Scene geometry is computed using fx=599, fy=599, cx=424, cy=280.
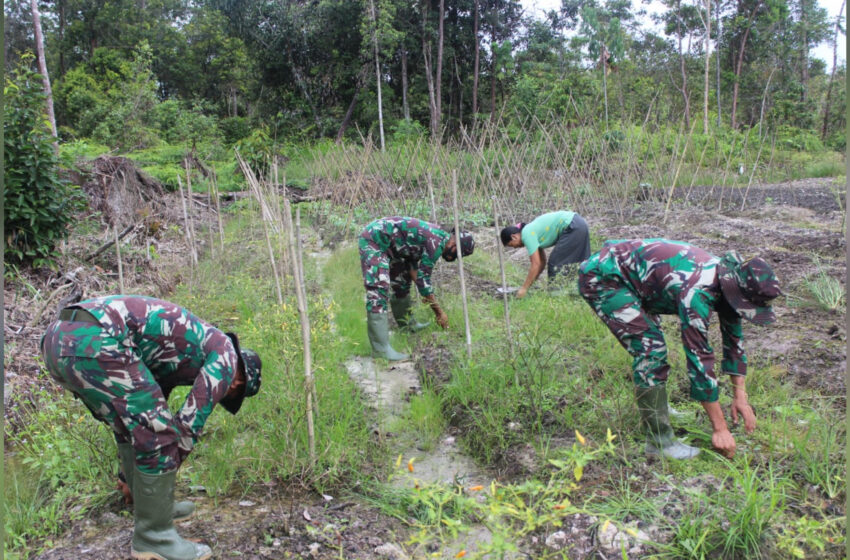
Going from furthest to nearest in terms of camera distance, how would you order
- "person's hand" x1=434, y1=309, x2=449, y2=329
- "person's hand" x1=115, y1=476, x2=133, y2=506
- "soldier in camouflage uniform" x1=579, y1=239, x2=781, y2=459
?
"person's hand" x1=434, y1=309, x2=449, y2=329
"person's hand" x1=115, y1=476, x2=133, y2=506
"soldier in camouflage uniform" x1=579, y1=239, x2=781, y2=459

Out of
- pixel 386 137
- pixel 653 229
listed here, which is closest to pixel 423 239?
pixel 653 229

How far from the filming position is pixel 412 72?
2139 centimetres

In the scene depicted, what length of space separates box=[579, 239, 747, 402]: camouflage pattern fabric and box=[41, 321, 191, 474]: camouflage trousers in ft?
7.21

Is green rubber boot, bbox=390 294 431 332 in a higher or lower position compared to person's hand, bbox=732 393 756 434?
lower

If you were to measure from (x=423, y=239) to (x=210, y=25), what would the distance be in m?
21.9

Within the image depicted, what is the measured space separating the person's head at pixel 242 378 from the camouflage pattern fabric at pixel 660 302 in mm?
1779

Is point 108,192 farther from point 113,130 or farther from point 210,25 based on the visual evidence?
point 210,25

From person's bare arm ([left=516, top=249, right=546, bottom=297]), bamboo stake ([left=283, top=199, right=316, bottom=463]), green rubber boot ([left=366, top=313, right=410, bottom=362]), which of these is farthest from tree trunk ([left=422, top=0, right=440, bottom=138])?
bamboo stake ([left=283, top=199, right=316, bottom=463])

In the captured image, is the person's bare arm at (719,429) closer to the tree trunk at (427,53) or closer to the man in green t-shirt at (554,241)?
the man in green t-shirt at (554,241)

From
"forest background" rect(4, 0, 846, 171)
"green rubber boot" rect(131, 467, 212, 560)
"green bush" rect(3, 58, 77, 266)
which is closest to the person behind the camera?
"green rubber boot" rect(131, 467, 212, 560)

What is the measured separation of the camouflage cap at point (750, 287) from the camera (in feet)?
8.33

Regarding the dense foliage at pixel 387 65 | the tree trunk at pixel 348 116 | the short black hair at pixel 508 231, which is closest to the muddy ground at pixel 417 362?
the short black hair at pixel 508 231

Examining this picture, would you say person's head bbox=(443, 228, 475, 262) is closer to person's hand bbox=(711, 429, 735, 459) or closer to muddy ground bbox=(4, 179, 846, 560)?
muddy ground bbox=(4, 179, 846, 560)

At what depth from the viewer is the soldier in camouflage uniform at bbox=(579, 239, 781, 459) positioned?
8.75 ft
